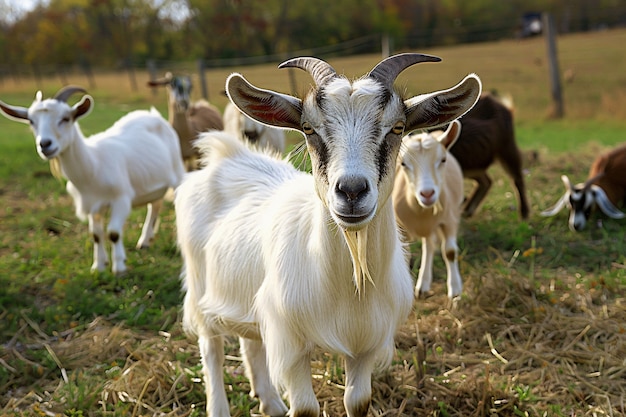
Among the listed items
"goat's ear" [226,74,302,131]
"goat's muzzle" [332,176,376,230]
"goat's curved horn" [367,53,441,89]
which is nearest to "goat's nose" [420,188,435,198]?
"goat's curved horn" [367,53,441,89]

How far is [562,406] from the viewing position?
350 centimetres

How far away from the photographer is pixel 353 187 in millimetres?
2205

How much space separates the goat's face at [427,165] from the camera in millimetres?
4559

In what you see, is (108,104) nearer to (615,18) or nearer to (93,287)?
(93,287)

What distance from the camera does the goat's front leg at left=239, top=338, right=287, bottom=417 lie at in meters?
3.61

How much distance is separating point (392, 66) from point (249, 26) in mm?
30163

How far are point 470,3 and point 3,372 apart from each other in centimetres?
3250

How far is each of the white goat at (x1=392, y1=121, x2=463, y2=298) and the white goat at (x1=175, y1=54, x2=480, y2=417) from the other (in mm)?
1378

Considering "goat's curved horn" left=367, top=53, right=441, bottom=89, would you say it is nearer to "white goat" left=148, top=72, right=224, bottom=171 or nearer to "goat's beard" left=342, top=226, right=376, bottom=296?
"goat's beard" left=342, top=226, right=376, bottom=296

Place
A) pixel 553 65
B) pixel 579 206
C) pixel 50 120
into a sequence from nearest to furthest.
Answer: pixel 50 120 < pixel 579 206 < pixel 553 65

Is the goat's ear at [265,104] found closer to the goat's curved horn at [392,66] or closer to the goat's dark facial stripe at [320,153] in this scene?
the goat's dark facial stripe at [320,153]

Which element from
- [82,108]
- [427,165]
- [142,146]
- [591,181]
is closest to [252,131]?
[142,146]

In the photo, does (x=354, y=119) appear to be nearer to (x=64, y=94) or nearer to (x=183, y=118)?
(x=64, y=94)

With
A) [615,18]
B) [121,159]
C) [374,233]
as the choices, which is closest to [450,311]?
[374,233]
